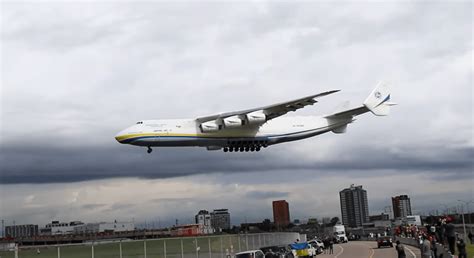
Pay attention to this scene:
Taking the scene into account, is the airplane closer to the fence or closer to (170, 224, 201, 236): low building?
the fence

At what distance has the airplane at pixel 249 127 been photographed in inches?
1645

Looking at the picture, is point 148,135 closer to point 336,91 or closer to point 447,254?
point 336,91

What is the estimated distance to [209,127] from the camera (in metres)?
44.0

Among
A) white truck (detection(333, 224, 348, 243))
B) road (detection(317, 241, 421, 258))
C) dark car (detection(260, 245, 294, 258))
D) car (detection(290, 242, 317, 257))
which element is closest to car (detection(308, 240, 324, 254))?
road (detection(317, 241, 421, 258))

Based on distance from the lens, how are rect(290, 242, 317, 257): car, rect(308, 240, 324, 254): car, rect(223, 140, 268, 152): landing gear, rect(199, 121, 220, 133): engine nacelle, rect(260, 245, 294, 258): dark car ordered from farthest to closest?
rect(308, 240, 324, 254): car, rect(223, 140, 268, 152): landing gear, rect(199, 121, 220, 133): engine nacelle, rect(290, 242, 317, 257): car, rect(260, 245, 294, 258): dark car

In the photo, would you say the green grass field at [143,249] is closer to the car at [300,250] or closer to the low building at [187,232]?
the car at [300,250]

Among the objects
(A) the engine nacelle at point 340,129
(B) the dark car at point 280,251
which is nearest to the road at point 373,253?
(B) the dark car at point 280,251

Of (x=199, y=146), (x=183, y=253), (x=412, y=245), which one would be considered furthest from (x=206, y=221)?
(x=183, y=253)

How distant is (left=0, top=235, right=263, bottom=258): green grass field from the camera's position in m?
26.5

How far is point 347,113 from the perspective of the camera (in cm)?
4994

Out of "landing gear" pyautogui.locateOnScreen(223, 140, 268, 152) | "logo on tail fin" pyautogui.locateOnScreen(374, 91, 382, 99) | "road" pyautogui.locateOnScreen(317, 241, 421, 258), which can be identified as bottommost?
"road" pyautogui.locateOnScreen(317, 241, 421, 258)

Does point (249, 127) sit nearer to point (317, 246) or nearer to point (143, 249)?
point (317, 246)

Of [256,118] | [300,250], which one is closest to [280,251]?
[300,250]

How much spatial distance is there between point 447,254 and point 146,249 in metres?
15.1
